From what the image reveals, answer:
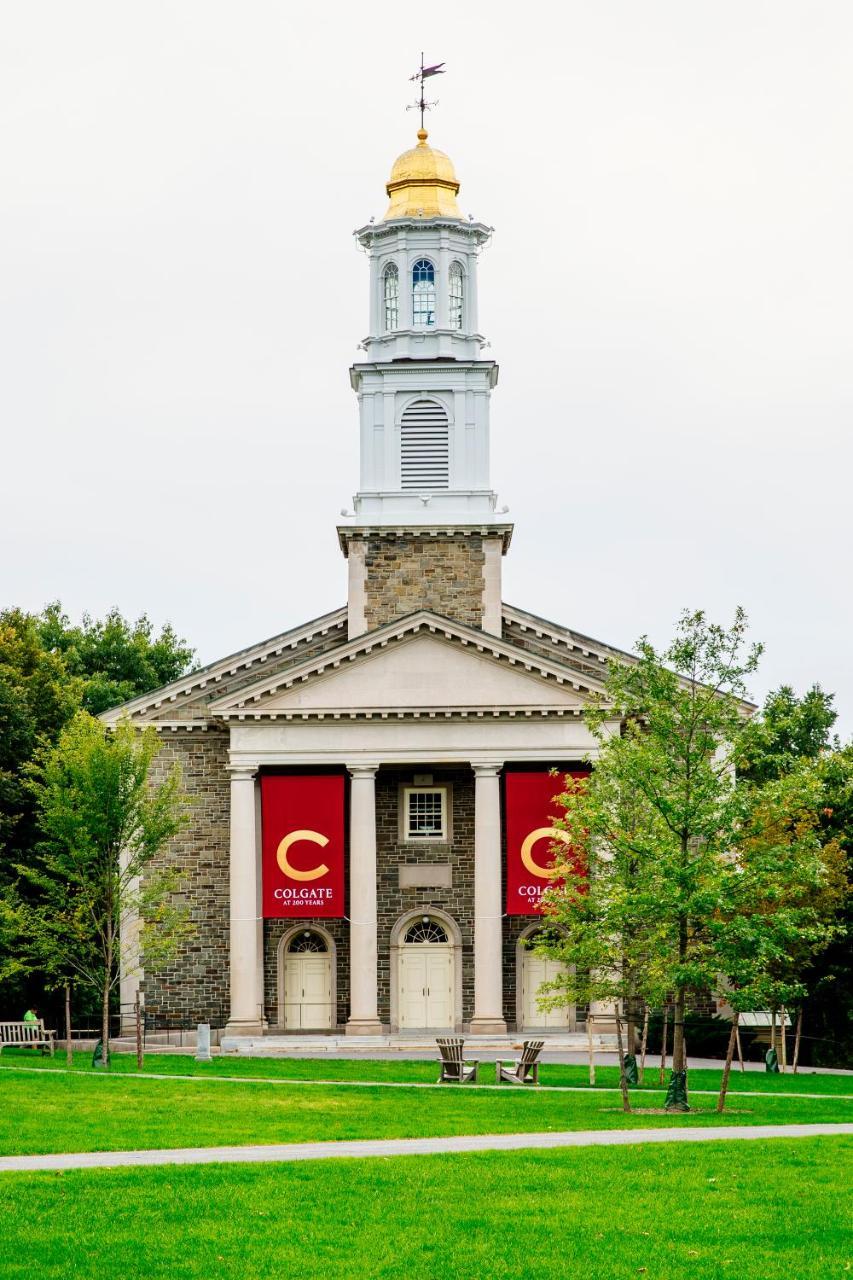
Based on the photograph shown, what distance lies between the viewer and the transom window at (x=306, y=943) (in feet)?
167

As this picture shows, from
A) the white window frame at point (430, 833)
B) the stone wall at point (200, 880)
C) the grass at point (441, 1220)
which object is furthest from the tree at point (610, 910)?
the stone wall at point (200, 880)

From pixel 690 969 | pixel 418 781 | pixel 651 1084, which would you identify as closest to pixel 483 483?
pixel 418 781

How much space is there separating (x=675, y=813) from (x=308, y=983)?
984 inches

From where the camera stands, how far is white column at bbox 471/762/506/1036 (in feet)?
155

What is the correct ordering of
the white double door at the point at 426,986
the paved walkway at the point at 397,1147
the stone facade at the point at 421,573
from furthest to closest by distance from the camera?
the stone facade at the point at 421,573 < the white double door at the point at 426,986 < the paved walkway at the point at 397,1147

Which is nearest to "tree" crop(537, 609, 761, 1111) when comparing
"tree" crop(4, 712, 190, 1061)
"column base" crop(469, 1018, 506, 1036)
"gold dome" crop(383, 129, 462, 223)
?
"tree" crop(4, 712, 190, 1061)

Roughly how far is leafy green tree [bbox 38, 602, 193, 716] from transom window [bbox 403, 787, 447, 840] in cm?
2832

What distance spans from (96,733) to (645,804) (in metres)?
14.7

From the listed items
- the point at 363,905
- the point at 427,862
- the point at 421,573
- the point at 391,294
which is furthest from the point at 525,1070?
the point at 391,294

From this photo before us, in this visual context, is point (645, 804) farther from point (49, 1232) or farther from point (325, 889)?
point (325, 889)

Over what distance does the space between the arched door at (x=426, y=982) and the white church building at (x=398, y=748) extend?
65mm

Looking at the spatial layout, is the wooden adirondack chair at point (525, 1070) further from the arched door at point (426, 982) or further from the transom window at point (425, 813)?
the transom window at point (425, 813)

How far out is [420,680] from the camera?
48.7 m

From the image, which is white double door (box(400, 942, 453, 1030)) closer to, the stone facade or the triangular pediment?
the triangular pediment
